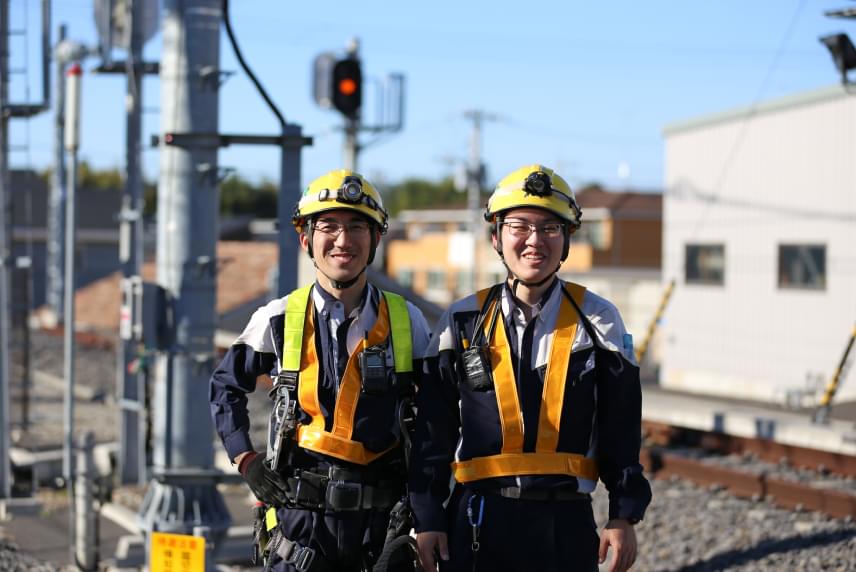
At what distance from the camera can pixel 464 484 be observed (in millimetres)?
4473

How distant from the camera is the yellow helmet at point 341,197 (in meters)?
4.81

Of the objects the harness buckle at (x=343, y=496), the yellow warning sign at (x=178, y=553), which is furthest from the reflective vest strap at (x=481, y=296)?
the yellow warning sign at (x=178, y=553)

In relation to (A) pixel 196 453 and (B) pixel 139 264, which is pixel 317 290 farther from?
(B) pixel 139 264

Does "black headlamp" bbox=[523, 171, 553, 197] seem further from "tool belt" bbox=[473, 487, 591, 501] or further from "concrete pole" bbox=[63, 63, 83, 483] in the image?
"concrete pole" bbox=[63, 63, 83, 483]

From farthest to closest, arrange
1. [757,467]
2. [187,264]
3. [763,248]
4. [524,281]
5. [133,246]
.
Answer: [763,248] < [757,467] < [133,246] < [187,264] < [524,281]

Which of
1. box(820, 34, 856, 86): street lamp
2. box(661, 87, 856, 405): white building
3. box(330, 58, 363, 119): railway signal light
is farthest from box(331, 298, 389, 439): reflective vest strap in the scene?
box(661, 87, 856, 405): white building

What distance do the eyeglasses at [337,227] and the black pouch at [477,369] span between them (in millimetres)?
777

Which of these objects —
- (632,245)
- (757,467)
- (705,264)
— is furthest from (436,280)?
(757,467)

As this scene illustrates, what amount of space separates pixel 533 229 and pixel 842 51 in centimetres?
1101

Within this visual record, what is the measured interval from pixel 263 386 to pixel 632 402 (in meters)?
18.5

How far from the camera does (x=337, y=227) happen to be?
15.9ft

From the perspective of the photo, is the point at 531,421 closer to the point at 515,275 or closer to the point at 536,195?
the point at 515,275

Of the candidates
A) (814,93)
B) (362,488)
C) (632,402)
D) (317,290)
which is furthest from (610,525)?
(814,93)

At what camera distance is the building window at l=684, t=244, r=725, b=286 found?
94.7 feet
